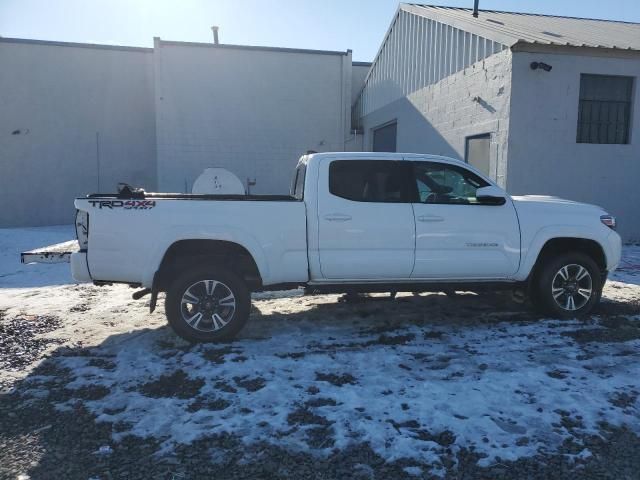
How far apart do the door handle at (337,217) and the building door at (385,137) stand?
1194 centimetres

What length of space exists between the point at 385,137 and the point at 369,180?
12751mm

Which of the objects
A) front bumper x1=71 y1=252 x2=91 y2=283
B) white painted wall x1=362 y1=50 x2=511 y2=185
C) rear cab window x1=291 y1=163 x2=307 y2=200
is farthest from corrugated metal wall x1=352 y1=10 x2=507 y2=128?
front bumper x1=71 y1=252 x2=91 y2=283

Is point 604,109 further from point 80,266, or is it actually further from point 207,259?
point 80,266

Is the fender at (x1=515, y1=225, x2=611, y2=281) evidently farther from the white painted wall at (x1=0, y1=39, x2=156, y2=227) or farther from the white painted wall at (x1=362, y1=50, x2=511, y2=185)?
the white painted wall at (x1=0, y1=39, x2=156, y2=227)

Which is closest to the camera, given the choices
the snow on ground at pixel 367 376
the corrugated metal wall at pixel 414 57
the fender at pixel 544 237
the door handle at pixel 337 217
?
the snow on ground at pixel 367 376

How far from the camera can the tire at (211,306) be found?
5074 millimetres

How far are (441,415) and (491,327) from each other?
2.42 metres

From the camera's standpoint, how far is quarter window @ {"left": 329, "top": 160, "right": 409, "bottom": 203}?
5.44m

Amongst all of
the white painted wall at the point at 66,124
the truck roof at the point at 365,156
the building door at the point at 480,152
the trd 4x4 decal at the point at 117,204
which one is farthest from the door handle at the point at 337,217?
the white painted wall at the point at 66,124

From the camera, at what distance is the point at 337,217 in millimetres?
5266

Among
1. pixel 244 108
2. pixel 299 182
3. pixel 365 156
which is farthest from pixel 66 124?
pixel 365 156

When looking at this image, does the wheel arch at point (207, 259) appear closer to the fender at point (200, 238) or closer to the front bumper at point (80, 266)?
the fender at point (200, 238)

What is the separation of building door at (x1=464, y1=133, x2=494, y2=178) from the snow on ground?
526cm

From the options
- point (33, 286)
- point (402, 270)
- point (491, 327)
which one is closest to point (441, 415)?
point (402, 270)
